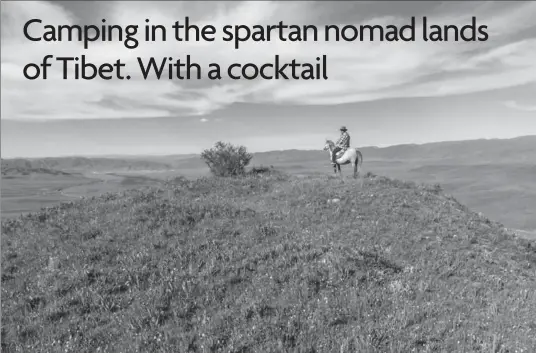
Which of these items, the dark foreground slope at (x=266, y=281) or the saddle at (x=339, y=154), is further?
the saddle at (x=339, y=154)

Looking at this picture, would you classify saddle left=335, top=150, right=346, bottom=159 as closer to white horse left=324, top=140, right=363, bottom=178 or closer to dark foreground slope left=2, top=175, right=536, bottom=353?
white horse left=324, top=140, right=363, bottom=178

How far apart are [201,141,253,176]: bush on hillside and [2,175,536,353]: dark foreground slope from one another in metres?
13.6

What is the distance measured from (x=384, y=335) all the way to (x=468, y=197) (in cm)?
11074

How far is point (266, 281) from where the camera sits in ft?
30.6

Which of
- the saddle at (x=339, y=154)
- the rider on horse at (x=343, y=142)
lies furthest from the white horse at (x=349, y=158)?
the rider on horse at (x=343, y=142)

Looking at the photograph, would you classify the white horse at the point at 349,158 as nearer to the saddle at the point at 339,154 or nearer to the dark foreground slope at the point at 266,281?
the saddle at the point at 339,154

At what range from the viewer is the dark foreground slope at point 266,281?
6941mm

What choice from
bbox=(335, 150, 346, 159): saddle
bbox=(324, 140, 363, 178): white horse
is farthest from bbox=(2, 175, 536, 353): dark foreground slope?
bbox=(335, 150, 346, 159): saddle

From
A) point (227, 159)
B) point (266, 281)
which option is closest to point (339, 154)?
point (227, 159)

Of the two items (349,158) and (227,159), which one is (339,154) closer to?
(349,158)

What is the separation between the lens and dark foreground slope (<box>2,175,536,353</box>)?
22.8ft

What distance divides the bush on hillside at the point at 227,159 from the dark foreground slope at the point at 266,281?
13592mm

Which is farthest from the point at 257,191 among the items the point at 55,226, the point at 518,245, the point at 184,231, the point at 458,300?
the point at 458,300

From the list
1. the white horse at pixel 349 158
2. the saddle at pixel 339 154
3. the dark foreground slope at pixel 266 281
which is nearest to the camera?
the dark foreground slope at pixel 266 281
